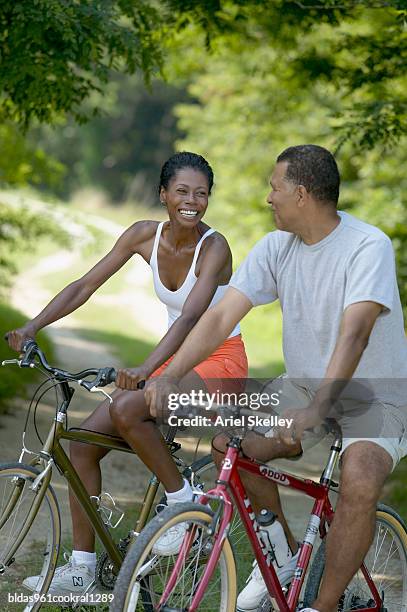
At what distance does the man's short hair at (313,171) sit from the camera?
11.9 feet

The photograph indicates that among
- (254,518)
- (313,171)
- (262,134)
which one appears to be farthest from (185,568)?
(262,134)

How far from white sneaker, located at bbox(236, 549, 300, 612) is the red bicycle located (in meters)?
0.03

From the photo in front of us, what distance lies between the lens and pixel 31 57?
6141 millimetres

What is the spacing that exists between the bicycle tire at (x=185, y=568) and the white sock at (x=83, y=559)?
17.9 inches

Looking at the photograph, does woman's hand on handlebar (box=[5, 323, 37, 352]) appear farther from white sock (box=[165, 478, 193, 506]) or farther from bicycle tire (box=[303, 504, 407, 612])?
bicycle tire (box=[303, 504, 407, 612])

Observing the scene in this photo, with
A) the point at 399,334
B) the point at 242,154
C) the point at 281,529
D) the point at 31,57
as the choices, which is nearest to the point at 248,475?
the point at 281,529

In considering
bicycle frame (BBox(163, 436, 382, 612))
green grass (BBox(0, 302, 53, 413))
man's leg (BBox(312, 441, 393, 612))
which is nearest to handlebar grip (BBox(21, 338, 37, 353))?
bicycle frame (BBox(163, 436, 382, 612))

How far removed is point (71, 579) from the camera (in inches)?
155

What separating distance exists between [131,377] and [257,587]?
873 millimetres

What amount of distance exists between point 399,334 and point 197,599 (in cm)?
113

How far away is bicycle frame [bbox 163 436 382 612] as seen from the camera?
10.6 ft

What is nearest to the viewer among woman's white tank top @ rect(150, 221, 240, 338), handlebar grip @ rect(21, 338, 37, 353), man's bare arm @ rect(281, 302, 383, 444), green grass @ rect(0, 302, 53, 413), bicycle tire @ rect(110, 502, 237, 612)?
bicycle tire @ rect(110, 502, 237, 612)

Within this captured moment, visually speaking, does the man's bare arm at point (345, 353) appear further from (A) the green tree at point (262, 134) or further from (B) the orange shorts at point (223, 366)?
(A) the green tree at point (262, 134)

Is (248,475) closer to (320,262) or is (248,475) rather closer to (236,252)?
(320,262)
